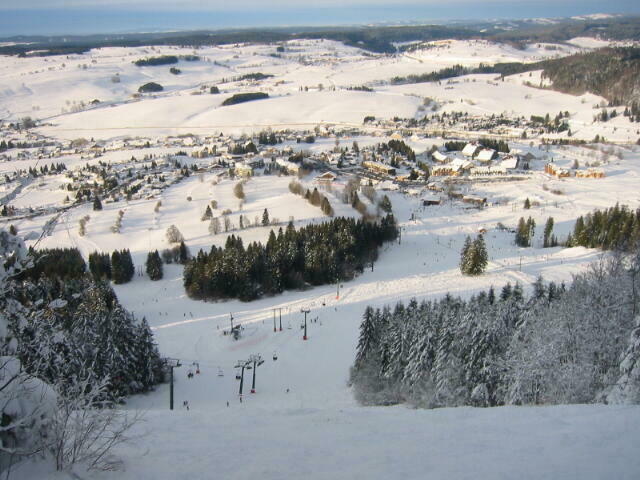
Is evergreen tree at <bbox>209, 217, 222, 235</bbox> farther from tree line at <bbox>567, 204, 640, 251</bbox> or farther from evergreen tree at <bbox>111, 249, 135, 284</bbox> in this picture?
tree line at <bbox>567, 204, 640, 251</bbox>

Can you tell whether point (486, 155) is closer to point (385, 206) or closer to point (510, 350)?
point (385, 206)

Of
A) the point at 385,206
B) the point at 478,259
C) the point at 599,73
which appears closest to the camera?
the point at 478,259

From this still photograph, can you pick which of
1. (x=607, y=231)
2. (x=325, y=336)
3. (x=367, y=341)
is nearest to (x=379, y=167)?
(x=607, y=231)

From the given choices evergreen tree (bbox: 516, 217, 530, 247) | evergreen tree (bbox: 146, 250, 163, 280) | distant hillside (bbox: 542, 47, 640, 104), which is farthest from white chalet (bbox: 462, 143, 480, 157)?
evergreen tree (bbox: 146, 250, 163, 280)

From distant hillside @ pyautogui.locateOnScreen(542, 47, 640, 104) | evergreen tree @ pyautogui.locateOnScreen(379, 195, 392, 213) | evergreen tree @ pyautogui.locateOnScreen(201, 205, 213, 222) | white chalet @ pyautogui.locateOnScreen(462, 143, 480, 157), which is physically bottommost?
evergreen tree @ pyautogui.locateOnScreen(201, 205, 213, 222)

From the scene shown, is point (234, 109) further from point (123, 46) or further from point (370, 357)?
point (123, 46)

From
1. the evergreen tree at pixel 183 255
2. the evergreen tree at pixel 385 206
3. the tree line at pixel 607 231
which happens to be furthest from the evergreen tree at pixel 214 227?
the tree line at pixel 607 231
